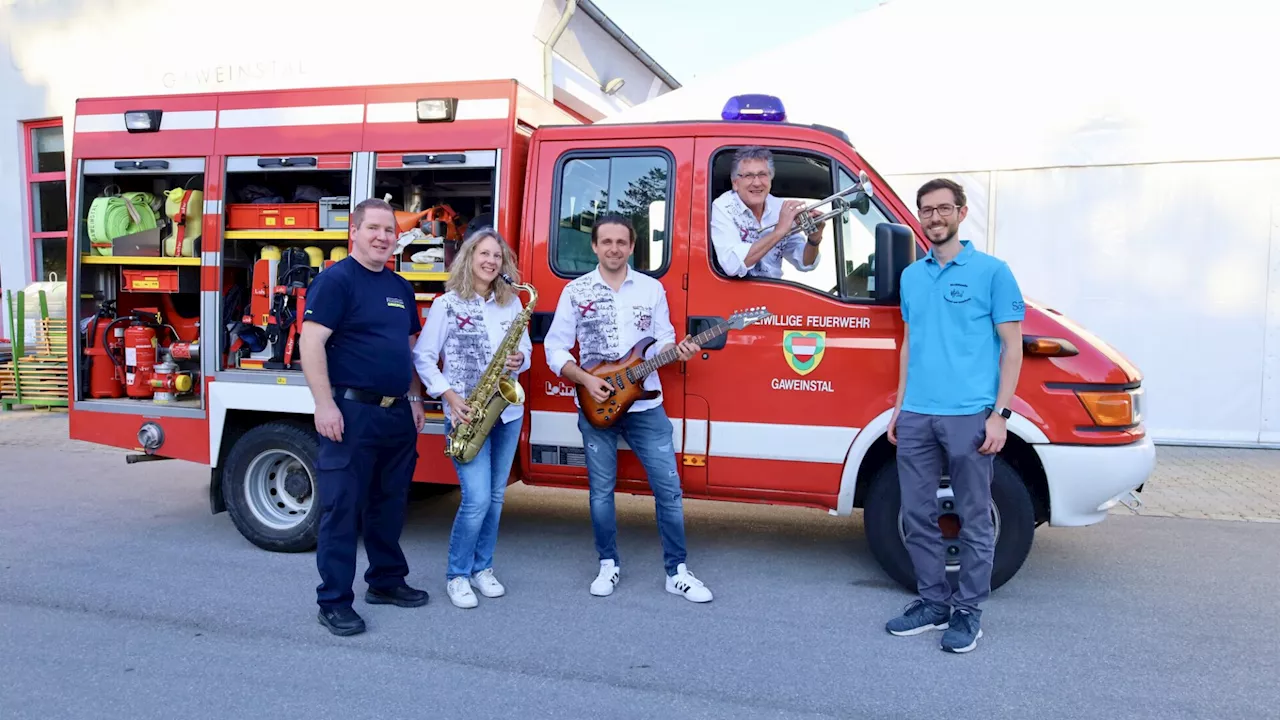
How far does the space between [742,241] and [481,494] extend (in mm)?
1933

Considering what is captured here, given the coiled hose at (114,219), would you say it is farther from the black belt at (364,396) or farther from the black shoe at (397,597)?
the black shoe at (397,597)

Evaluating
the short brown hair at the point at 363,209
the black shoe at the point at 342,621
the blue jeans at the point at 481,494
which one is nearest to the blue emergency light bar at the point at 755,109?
the short brown hair at the point at 363,209

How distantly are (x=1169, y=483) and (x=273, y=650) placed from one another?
7.30 metres

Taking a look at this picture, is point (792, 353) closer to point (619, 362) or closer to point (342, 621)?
point (619, 362)

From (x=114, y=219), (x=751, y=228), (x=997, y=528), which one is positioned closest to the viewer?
(x=997, y=528)

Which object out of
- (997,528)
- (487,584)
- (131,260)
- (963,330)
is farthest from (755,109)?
(131,260)

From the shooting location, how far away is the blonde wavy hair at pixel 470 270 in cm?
450

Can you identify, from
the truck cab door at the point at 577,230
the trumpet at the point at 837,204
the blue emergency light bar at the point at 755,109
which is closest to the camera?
the trumpet at the point at 837,204

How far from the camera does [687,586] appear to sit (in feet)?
15.4

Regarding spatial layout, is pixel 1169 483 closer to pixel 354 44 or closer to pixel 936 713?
pixel 936 713

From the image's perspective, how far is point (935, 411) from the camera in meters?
4.04

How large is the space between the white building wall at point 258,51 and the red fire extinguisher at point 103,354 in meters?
6.10

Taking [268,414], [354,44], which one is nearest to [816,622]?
[268,414]

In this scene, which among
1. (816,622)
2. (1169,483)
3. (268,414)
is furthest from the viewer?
(1169,483)
